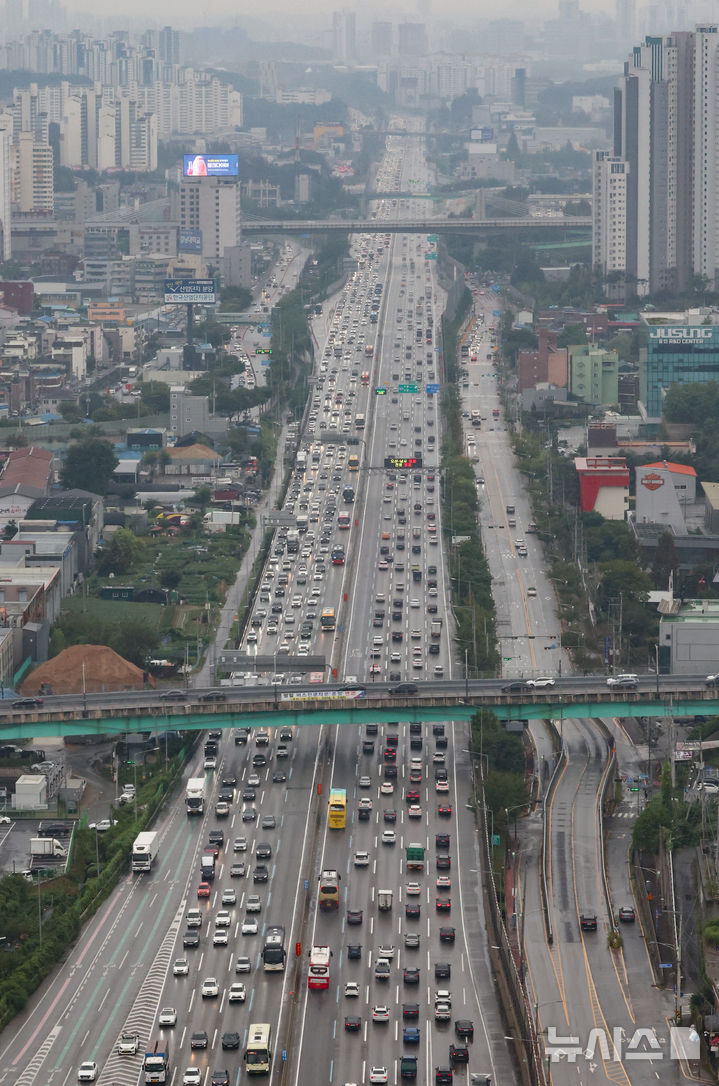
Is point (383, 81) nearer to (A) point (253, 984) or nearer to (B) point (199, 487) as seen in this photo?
(B) point (199, 487)

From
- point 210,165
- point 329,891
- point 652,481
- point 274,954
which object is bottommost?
point 274,954

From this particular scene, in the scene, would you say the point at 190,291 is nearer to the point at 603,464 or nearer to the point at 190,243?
the point at 190,243

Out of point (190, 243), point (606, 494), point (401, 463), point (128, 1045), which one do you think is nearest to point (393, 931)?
point (128, 1045)

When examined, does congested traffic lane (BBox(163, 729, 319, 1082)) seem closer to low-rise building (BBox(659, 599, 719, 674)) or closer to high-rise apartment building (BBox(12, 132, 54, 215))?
low-rise building (BBox(659, 599, 719, 674))

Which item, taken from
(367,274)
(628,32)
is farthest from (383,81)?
(367,274)

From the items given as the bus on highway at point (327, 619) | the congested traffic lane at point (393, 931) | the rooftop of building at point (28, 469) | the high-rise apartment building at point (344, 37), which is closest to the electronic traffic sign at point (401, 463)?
the rooftop of building at point (28, 469)

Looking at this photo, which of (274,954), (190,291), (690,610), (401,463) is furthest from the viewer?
(190,291)

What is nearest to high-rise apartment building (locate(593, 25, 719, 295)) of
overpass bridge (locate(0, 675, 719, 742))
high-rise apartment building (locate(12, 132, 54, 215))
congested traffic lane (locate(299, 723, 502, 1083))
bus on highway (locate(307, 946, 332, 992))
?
high-rise apartment building (locate(12, 132, 54, 215))
